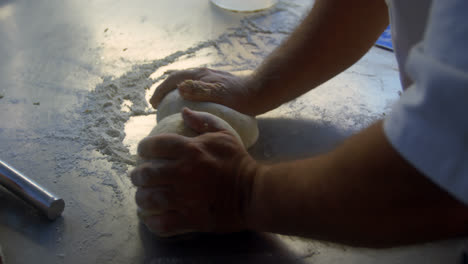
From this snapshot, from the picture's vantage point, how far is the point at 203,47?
4.82 feet

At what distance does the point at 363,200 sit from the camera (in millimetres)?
509

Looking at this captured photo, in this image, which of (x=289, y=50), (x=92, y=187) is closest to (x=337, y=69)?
(x=289, y=50)

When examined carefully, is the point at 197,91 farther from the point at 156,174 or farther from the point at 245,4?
the point at 245,4

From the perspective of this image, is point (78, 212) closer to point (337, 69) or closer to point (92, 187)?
point (92, 187)

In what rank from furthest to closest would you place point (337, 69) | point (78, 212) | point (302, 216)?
point (337, 69) → point (78, 212) → point (302, 216)

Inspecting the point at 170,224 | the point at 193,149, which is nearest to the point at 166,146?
the point at 193,149

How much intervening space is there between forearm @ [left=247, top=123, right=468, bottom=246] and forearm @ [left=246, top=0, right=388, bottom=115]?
1.49 ft

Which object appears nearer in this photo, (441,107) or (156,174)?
(441,107)

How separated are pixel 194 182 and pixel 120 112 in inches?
22.5

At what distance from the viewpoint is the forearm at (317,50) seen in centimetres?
97

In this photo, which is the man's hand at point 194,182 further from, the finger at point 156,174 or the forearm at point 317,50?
the forearm at point 317,50

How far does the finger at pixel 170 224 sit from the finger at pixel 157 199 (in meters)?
0.02

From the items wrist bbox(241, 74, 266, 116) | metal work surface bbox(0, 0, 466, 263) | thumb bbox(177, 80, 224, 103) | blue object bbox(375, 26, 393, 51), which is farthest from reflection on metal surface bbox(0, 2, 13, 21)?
blue object bbox(375, 26, 393, 51)

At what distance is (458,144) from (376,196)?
0.43ft
